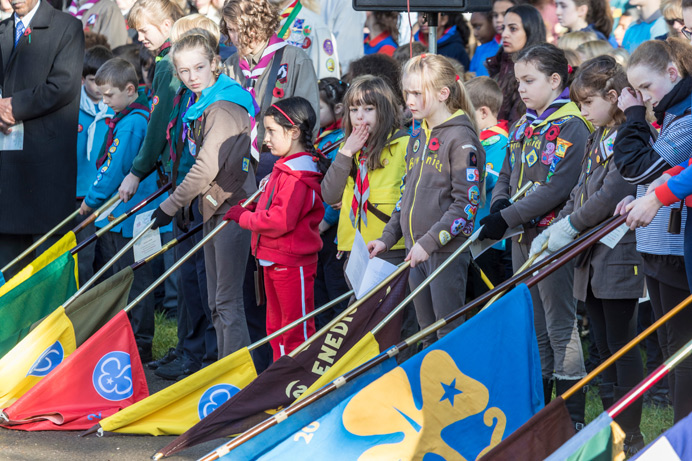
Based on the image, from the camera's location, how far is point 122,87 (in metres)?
6.94

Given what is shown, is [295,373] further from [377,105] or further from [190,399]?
[377,105]

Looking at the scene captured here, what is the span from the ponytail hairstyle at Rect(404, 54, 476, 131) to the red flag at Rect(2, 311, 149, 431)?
210cm

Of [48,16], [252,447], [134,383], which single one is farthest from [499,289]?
[48,16]

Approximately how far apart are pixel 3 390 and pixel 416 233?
2455mm

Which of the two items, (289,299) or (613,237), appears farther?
(289,299)

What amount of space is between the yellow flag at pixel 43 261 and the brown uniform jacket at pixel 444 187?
8.23 feet

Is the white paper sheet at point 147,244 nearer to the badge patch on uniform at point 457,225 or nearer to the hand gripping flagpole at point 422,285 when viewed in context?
the hand gripping flagpole at point 422,285

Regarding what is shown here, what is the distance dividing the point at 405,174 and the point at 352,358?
1.25 metres

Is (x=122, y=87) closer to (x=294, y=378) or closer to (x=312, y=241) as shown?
(x=312, y=241)

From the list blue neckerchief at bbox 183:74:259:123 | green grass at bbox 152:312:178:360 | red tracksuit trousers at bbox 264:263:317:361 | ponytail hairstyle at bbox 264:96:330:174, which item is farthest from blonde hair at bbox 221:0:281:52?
green grass at bbox 152:312:178:360

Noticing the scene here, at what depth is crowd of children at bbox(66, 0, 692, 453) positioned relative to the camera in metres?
4.18

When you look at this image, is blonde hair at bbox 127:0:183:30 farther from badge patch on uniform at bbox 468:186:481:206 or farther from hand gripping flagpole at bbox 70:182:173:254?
badge patch on uniform at bbox 468:186:481:206

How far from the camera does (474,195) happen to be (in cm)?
491

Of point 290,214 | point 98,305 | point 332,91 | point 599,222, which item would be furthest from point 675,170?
point 98,305
